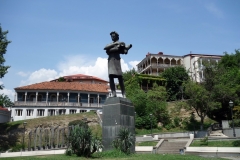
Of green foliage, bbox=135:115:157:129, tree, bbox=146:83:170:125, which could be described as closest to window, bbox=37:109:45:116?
green foliage, bbox=135:115:157:129

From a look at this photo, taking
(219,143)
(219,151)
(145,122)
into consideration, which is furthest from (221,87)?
(219,151)

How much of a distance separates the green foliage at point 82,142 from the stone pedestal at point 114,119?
55.1 inches

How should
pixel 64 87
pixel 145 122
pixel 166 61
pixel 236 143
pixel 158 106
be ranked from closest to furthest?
pixel 236 143 → pixel 145 122 → pixel 158 106 → pixel 64 87 → pixel 166 61

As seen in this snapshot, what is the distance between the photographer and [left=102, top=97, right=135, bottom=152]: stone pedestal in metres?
12.6

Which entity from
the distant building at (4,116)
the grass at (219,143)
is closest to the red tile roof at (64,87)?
the distant building at (4,116)

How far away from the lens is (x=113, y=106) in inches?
518

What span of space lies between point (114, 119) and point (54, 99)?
41622 mm

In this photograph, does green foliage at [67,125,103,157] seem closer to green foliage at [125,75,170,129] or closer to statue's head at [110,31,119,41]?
statue's head at [110,31,119,41]

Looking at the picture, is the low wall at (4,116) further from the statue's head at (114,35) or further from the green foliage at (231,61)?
the green foliage at (231,61)

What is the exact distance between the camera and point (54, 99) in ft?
170

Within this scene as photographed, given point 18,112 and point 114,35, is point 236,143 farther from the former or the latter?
point 18,112

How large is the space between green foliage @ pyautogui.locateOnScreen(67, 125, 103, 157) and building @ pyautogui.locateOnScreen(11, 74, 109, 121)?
39093mm

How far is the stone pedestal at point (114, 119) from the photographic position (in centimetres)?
1259

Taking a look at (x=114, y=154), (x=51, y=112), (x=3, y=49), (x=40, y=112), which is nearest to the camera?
(x=114, y=154)
